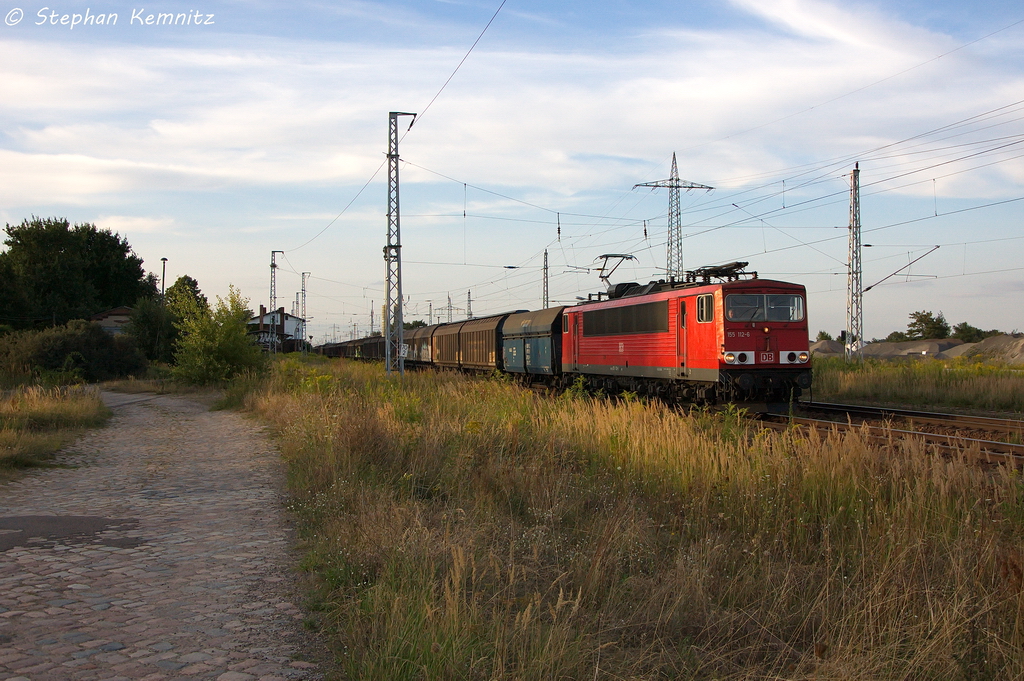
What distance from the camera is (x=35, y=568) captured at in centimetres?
600

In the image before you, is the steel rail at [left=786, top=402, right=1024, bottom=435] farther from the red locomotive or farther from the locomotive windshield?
the locomotive windshield

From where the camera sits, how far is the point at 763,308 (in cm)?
1692

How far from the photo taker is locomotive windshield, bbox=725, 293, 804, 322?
651 inches

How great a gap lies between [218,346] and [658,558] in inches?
1038

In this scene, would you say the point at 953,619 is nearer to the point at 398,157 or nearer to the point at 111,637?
the point at 111,637

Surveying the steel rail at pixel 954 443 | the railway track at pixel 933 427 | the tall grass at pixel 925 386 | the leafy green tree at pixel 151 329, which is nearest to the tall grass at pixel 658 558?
the steel rail at pixel 954 443

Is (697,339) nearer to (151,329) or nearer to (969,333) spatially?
(151,329)

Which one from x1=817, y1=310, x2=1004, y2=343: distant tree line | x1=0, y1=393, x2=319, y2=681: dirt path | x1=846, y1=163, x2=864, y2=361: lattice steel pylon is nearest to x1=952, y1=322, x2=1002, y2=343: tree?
x1=817, y1=310, x2=1004, y2=343: distant tree line

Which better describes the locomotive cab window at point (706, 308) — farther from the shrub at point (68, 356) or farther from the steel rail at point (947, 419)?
the shrub at point (68, 356)

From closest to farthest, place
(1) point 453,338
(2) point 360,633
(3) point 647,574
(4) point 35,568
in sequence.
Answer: (2) point 360,633, (3) point 647,574, (4) point 35,568, (1) point 453,338

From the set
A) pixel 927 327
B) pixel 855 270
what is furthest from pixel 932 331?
pixel 855 270

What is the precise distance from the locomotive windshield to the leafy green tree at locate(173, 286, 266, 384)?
63.7ft

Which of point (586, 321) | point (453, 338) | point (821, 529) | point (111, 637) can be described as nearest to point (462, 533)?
point (111, 637)

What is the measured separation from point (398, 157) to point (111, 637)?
20.7 metres
